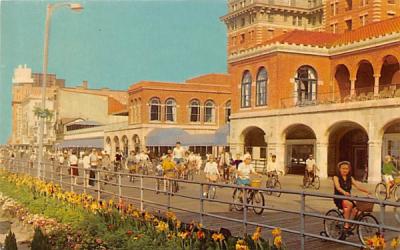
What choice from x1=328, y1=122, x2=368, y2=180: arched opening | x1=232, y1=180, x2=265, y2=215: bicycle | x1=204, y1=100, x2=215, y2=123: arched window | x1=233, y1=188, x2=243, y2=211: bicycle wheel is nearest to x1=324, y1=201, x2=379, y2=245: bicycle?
x1=232, y1=180, x2=265, y2=215: bicycle

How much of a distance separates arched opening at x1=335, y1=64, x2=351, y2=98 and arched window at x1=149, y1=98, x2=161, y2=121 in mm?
25618

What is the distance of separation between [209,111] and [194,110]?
1.94 meters

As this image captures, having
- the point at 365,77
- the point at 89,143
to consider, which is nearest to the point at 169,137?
the point at 365,77

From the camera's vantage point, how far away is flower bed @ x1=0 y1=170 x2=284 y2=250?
26.0 feet

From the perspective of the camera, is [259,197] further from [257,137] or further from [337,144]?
[257,137]

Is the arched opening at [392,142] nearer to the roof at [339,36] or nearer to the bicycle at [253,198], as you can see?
the roof at [339,36]

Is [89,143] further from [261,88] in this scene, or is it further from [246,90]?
[261,88]

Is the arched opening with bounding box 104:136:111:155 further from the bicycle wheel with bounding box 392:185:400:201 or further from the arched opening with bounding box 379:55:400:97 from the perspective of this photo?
the bicycle wheel with bounding box 392:185:400:201

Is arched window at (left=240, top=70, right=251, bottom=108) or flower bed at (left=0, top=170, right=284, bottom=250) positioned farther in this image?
arched window at (left=240, top=70, right=251, bottom=108)

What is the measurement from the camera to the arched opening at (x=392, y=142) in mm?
29562

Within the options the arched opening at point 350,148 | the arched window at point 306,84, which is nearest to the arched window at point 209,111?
the arched window at point 306,84

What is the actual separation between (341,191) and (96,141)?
59.7m

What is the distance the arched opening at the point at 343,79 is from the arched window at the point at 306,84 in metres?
1.79

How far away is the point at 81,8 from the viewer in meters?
10.9
